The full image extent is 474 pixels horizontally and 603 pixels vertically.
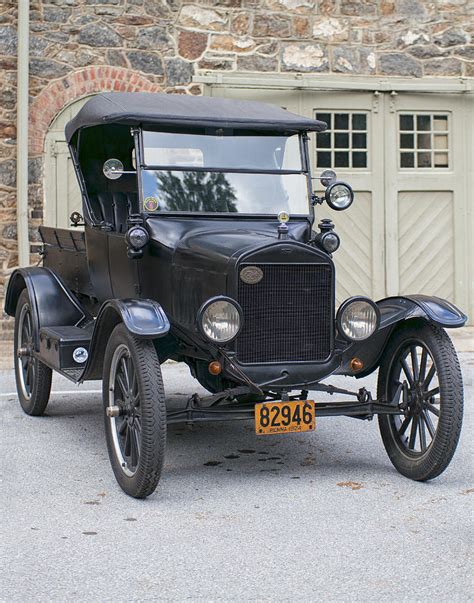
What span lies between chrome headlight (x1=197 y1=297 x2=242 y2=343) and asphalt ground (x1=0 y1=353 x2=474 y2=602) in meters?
0.81

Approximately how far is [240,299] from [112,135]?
2.10 metres

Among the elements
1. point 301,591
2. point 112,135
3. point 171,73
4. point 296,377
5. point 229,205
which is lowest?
point 301,591

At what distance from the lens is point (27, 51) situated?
11.9 meters

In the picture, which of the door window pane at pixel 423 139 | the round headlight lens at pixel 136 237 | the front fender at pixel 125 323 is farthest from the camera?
the door window pane at pixel 423 139

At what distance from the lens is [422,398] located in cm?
558

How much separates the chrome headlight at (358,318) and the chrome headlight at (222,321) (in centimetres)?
58

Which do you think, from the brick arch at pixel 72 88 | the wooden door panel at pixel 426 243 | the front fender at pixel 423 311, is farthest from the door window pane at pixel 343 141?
the front fender at pixel 423 311

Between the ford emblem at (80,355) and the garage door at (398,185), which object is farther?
the garage door at (398,185)

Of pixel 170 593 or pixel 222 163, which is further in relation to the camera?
pixel 222 163

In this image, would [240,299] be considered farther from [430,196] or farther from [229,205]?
[430,196]

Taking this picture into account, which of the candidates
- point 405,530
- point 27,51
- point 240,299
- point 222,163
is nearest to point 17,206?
point 27,51

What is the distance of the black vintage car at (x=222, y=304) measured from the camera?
17.4ft

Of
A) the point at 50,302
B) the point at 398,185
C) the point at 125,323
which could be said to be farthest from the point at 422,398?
the point at 398,185

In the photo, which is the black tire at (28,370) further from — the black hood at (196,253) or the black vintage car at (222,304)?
the black hood at (196,253)
